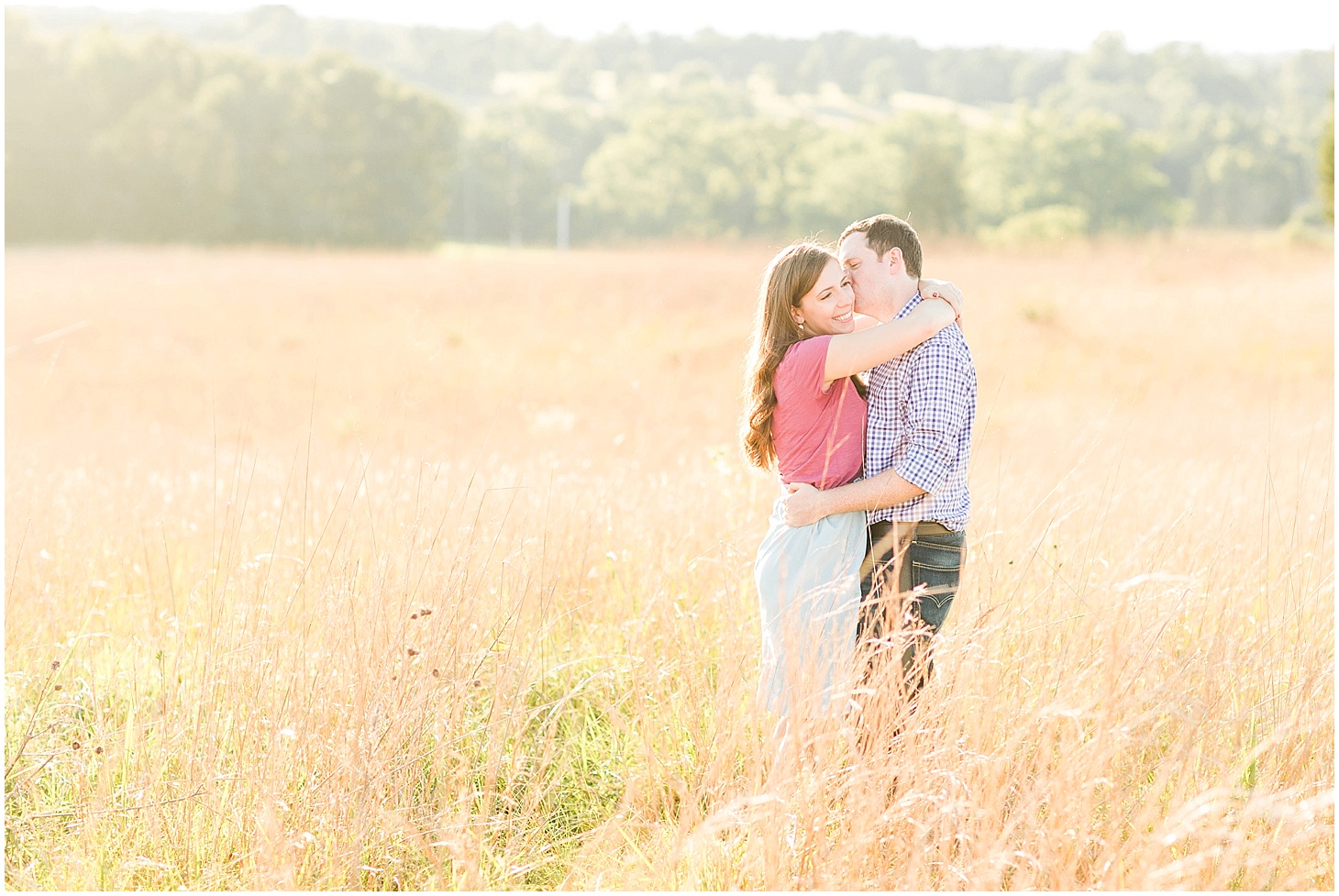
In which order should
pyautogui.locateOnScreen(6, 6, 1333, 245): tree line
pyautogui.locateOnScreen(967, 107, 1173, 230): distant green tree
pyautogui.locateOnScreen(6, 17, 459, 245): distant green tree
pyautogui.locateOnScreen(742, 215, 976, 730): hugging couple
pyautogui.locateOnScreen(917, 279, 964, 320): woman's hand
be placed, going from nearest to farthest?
pyautogui.locateOnScreen(742, 215, 976, 730): hugging couple
pyautogui.locateOnScreen(917, 279, 964, 320): woman's hand
pyautogui.locateOnScreen(6, 17, 459, 245): distant green tree
pyautogui.locateOnScreen(6, 6, 1333, 245): tree line
pyautogui.locateOnScreen(967, 107, 1173, 230): distant green tree

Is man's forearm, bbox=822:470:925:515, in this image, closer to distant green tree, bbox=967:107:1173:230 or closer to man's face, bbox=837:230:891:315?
man's face, bbox=837:230:891:315

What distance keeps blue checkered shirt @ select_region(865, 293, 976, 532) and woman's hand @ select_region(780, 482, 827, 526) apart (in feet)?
0.59

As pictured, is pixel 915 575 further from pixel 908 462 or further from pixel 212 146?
pixel 212 146

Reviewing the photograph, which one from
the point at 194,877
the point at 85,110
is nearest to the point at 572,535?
the point at 194,877

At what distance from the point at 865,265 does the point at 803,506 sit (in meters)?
0.66

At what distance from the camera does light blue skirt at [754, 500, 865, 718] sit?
2.50m

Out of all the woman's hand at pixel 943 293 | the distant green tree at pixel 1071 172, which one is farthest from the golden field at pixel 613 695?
the distant green tree at pixel 1071 172

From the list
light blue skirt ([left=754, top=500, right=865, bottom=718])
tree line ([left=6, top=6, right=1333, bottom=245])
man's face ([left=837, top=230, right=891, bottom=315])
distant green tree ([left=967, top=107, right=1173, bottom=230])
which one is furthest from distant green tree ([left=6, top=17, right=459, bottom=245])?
light blue skirt ([left=754, top=500, right=865, bottom=718])

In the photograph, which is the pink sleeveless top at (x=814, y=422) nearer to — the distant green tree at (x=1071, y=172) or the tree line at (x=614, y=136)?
the tree line at (x=614, y=136)

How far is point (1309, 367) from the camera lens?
44.5 ft

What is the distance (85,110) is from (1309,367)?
46.4 m

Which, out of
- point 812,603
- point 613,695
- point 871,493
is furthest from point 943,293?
point 613,695

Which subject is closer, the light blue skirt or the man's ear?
the light blue skirt

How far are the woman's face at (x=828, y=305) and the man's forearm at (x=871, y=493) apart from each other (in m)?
0.40
